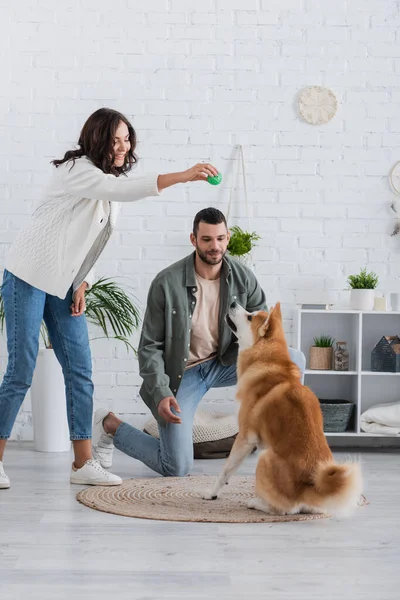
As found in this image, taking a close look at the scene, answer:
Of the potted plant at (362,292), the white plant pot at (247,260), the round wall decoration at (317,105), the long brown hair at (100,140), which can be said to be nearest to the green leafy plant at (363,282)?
the potted plant at (362,292)

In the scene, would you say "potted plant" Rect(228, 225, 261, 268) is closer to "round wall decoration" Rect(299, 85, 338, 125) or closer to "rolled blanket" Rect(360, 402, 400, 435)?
"round wall decoration" Rect(299, 85, 338, 125)

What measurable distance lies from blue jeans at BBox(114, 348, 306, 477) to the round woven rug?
0.06 m

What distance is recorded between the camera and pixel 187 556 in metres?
2.14

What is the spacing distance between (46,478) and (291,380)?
121 cm

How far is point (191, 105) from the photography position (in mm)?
4367

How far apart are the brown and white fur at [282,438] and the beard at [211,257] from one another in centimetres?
46

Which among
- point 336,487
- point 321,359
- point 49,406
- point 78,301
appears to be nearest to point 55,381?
point 49,406

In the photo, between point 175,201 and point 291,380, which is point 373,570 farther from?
point 175,201

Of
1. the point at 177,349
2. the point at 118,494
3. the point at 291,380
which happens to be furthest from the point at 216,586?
the point at 177,349

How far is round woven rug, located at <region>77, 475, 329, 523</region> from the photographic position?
2.55m

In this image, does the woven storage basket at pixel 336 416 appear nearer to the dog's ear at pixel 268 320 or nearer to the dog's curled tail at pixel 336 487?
the dog's ear at pixel 268 320

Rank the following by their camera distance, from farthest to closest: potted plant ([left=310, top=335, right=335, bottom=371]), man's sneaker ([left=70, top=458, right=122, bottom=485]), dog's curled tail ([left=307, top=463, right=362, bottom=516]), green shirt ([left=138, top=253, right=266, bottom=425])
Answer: potted plant ([left=310, top=335, right=335, bottom=371]) → green shirt ([left=138, top=253, right=266, bottom=425]) → man's sneaker ([left=70, top=458, right=122, bottom=485]) → dog's curled tail ([left=307, top=463, right=362, bottom=516])

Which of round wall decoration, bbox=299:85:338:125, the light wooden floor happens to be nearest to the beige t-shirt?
the light wooden floor

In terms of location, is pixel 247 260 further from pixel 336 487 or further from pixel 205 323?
pixel 336 487
